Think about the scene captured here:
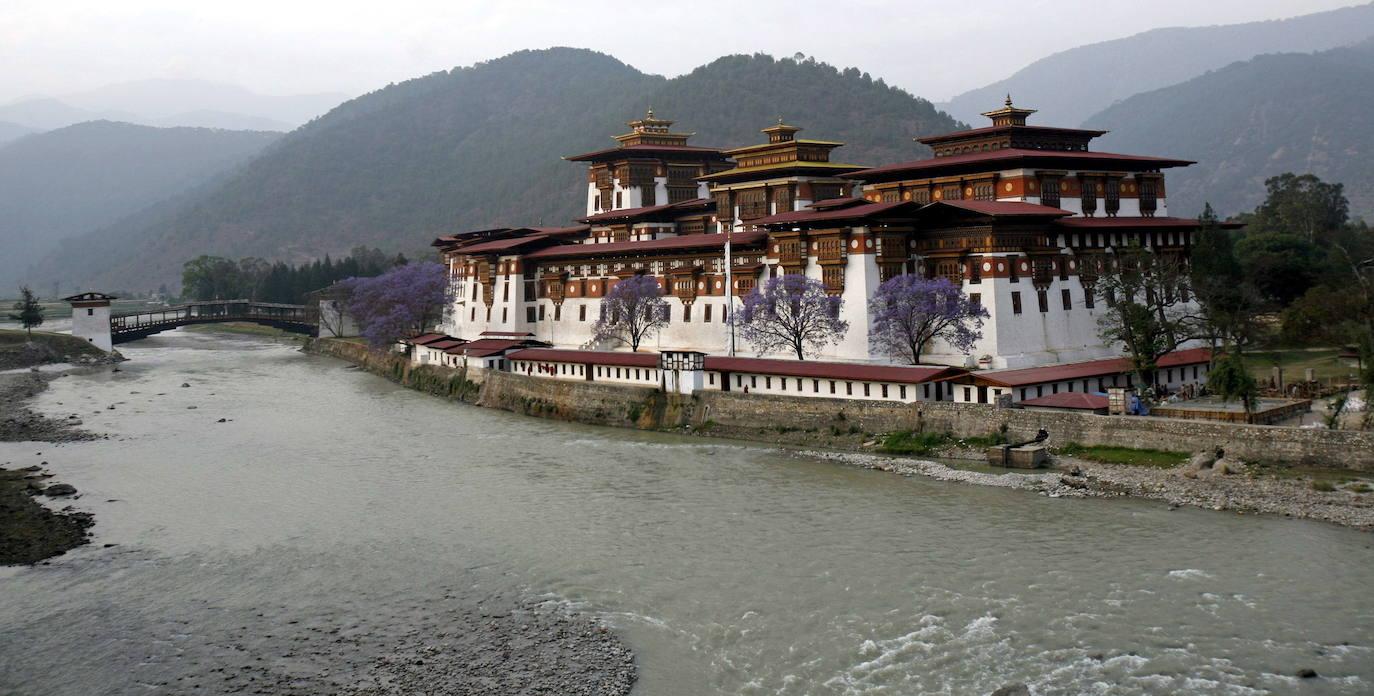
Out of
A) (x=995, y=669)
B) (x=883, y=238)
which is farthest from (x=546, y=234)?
(x=995, y=669)

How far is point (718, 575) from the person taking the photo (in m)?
29.4

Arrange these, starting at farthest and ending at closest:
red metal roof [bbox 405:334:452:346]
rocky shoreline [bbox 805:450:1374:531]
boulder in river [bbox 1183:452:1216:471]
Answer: red metal roof [bbox 405:334:452:346], boulder in river [bbox 1183:452:1216:471], rocky shoreline [bbox 805:450:1374:531]

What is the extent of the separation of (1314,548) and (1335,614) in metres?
4.62

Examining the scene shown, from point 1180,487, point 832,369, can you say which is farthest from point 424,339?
point 1180,487

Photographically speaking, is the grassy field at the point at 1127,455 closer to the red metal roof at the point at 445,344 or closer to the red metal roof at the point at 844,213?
the red metal roof at the point at 844,213

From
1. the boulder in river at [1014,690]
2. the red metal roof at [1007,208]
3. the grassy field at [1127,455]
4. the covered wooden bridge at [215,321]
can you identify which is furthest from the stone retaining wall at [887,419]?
the covered wooden bridge at [215,321]

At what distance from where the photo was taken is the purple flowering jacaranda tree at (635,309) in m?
64.5

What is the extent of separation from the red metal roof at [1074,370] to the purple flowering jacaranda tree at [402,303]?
48.3m

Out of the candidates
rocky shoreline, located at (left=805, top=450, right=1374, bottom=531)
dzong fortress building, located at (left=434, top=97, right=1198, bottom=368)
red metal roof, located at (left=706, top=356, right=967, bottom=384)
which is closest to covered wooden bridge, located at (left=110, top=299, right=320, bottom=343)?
dzong fortress building, located at (left=434, top=97, right=1198, bottom=368)

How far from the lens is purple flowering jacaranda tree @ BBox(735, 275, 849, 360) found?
177 ft

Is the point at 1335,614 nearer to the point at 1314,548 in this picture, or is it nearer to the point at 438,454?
the point at 1314,548

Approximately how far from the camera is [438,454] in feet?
157

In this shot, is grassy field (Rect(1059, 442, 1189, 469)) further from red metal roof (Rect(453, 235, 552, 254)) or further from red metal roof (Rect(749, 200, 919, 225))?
red metal roof (Rect(453, 235, 552, 254))

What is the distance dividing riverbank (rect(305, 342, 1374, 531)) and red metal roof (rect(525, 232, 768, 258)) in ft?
34.9
